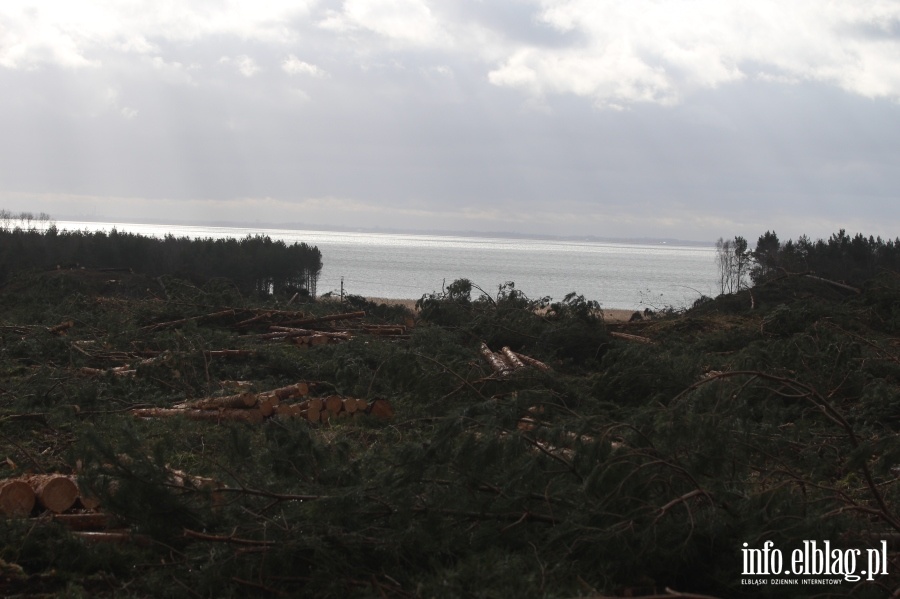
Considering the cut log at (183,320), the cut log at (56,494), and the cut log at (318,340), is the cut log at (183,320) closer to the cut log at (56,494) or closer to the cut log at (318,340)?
the cut log at (318,340)

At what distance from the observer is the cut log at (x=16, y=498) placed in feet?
17.9

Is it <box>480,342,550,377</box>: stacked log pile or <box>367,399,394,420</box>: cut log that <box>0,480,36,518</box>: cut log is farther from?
<box>480,342,550,377</box>: stacked log pile

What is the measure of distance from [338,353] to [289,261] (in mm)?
24909

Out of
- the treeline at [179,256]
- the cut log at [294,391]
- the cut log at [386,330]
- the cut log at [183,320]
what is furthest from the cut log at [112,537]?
the treeline at [179,256]

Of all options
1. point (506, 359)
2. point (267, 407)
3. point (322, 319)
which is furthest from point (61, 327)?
point (506, 359)

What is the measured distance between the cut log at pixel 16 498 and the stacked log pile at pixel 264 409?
356 centimetres

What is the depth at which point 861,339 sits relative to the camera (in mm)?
12398

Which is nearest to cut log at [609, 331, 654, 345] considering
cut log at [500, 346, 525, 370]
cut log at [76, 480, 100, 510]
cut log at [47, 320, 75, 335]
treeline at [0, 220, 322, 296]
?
cut log at [500, 346, 525, 370]

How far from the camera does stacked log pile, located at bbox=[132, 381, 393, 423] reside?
9266mm

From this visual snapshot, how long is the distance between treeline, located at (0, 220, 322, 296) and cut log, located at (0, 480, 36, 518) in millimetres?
27054

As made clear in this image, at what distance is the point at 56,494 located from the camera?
5.60m

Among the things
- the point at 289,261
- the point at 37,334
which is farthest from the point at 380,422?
the point at 289,261

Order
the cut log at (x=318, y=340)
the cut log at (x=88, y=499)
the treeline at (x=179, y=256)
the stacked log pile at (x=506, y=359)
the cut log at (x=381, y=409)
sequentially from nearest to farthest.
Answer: the cut log at (x=88, y=499), the cut log at (x=381, y=409), the stacked log pile at (x=506, y=359), the cut log at (x=318, y=340), the treeline at (x=179, y=256)

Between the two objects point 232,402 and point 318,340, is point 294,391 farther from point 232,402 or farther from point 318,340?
point 318,340
